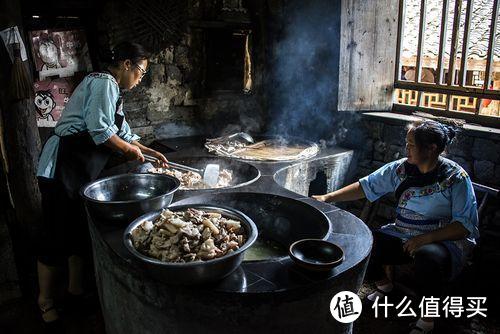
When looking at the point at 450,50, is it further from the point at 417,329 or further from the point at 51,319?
the point at 51,319

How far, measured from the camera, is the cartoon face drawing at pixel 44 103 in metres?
4.87

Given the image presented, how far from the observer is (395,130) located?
560cm

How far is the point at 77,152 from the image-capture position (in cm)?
382

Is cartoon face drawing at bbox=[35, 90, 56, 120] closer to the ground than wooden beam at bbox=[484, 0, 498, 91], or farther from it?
closer to the ground

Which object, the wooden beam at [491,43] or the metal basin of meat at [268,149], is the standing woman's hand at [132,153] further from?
the wooden beam at [491,43]

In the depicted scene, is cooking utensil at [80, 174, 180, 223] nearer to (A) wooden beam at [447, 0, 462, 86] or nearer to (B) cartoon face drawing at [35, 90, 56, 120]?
(B) cartoon face drawing at [35, 90, 56, 120]

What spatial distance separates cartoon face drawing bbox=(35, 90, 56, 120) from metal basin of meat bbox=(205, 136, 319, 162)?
77.4 inches

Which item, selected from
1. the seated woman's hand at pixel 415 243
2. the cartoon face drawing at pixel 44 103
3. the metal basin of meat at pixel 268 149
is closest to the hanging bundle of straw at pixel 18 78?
the cartoon face drawing at pixel 44 103

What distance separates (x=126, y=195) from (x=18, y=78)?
1702 mm

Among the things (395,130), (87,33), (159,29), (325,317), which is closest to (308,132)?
(395,130)

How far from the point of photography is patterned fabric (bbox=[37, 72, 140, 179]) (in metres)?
3.59

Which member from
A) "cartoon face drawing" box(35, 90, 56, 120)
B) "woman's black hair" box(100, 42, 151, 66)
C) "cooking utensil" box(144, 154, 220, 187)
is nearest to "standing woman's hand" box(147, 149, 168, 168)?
"cooking utensil" box(144, 154, 220, 187)

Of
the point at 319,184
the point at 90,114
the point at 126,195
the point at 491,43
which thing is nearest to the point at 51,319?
the point at 126,195

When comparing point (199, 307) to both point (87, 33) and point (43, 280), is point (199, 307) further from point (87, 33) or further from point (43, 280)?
point (87, 33)
